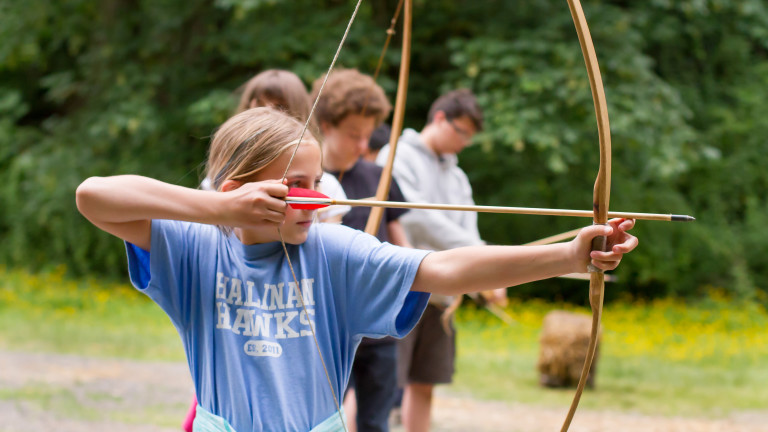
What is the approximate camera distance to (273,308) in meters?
1.59

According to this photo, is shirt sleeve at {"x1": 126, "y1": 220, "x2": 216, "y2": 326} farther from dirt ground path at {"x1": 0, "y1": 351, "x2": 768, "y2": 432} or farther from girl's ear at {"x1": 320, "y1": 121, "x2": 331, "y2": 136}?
dirt ground path at {"x1": 0, "y1": 351, "x2": 768, "y2": 432}

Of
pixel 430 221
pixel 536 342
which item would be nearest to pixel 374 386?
pixel 430 221

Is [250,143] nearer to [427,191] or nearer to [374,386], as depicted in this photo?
[374,386]

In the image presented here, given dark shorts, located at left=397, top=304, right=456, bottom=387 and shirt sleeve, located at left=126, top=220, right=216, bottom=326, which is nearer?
shirt sleeve, located at left=126, top=220, right=216, bottom=326

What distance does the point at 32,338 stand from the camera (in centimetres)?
733

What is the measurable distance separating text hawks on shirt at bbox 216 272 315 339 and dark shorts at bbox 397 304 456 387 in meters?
1.85

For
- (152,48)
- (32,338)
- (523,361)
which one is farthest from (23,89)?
(523,361)

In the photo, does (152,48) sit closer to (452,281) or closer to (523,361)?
(523,361)

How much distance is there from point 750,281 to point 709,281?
2.12 feet

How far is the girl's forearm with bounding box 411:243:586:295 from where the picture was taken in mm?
1336

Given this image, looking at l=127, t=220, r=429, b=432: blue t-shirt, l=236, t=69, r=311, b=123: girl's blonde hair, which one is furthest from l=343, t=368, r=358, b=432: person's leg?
l=127, t=220, r=429, b=432: blue t-shirt

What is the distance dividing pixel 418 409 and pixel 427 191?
92 centimetres

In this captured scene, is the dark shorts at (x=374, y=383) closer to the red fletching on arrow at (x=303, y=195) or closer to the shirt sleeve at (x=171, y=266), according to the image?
the shirt sleeve at (x=171, y=266)

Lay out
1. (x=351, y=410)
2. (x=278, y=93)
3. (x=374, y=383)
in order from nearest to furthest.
Answer: (x=278, y=93) < (x=374, y=383) < (x=351, y=410)
